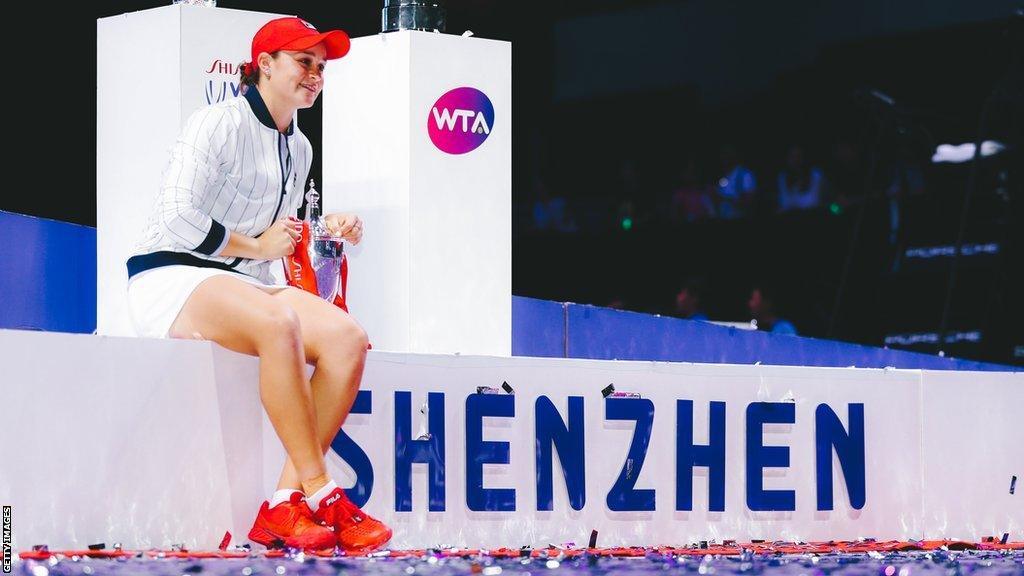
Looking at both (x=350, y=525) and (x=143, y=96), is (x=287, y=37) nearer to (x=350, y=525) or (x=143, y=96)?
(x=143, y=96)

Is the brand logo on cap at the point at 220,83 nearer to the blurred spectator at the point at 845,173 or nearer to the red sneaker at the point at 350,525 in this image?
the red sneaker at the point at 350,525

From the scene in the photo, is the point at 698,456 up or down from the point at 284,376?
down

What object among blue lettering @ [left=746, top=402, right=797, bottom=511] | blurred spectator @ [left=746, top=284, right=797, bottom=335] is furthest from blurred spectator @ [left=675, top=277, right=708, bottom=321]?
blue lettering @ [left=746, top=402, right=797, bottom=511]

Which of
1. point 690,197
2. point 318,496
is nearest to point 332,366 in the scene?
point 318,496

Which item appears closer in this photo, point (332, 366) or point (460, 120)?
point (332, 366)

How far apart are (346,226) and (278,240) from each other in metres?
0.31

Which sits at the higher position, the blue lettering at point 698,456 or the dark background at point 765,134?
the dark background at point 765,134

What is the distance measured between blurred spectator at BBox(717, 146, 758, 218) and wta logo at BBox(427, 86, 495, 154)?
16.3 feet

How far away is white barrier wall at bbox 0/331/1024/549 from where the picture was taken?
3.16 meters

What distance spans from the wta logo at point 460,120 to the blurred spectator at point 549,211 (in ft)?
19.2

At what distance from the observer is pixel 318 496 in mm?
3268

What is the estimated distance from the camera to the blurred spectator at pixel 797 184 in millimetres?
9492

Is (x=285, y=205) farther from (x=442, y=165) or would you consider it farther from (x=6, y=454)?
(x=6, y=454)

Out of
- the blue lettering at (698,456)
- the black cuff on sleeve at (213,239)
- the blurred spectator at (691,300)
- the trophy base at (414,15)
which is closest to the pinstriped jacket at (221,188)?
the black cuff on sleeve at (213,239)
